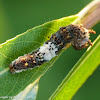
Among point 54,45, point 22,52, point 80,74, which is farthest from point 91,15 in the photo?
point 22,52

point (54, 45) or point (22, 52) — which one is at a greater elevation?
point (22, 52)

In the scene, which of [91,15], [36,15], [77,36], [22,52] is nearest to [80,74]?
[91,15]

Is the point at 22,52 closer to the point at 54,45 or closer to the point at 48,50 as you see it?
the point at 48,50

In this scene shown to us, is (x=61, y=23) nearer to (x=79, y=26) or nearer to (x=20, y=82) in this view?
(x=79, y=26)

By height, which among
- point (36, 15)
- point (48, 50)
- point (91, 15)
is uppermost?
point (91, 15)

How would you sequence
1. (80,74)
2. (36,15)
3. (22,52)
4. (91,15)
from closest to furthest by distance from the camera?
1. (80,74)
2. (91,15)
3. (22,52)
4. (36,15)

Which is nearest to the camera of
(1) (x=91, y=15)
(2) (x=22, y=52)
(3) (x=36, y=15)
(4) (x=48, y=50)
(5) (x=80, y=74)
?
(5) (x=80, y=74)

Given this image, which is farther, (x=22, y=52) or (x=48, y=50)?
(x=48, y=50)

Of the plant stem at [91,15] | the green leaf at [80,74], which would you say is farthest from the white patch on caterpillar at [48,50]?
the green leaf at [80,74]
